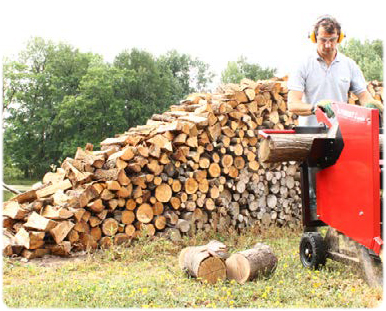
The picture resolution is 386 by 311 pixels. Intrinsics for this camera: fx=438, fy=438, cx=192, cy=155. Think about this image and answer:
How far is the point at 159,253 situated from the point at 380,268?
2.53 metres

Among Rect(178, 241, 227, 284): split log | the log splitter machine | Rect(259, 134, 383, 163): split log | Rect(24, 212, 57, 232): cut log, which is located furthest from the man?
Rect(24, 212, 57, 232): cut log

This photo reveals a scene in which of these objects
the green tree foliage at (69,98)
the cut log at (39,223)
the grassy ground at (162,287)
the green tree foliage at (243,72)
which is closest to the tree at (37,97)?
the green tree foliage at (69,98)

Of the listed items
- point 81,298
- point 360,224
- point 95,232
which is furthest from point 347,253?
point 95,232

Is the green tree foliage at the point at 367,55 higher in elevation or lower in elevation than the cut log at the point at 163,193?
higher

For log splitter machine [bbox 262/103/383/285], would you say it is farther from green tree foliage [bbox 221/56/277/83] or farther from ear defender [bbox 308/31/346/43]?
green tree foliage [bbox 221/56/277/83]

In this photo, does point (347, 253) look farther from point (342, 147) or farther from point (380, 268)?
point (342, 147)

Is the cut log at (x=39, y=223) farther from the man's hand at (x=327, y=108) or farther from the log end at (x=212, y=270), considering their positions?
the man's hand at (x=327, y=108)

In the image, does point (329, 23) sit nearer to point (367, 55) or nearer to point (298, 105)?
point (298, 105)

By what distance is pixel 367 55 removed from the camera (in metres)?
27.1

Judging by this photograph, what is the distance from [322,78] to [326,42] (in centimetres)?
31

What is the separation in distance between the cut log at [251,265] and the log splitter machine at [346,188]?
1.29 feet

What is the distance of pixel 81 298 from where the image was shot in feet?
10.9

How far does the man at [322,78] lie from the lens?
369 cm

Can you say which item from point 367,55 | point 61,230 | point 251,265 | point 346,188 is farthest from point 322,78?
point 367,55
